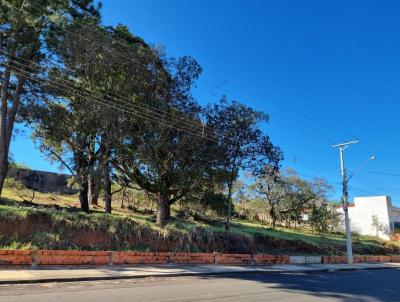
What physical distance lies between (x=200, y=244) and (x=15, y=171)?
24740mm

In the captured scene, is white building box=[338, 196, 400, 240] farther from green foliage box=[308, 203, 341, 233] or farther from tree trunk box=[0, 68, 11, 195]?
tree trunk box=[0, 68, 11, 195]

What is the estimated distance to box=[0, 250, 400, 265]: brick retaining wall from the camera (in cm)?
1384

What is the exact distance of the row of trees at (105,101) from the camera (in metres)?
21.7

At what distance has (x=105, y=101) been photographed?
→ 70.4 ft

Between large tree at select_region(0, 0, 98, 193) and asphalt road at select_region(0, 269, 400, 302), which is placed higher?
large tree at select_region(0, 0, 98, 193)

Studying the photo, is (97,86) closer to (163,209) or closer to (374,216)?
(163,209)

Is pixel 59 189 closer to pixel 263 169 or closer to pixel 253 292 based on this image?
pixel 263 169

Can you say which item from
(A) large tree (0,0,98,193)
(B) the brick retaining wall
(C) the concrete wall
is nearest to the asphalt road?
(B) the brick retaining wall

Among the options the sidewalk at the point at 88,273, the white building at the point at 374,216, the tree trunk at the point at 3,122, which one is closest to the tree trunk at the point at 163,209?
the sidewalk at the point at 88,273

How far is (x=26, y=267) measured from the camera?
13.7 metres

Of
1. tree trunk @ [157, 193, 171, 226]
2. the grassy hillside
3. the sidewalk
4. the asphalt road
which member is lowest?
the asphalt road

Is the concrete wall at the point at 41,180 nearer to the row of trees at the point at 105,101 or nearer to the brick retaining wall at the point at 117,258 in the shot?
the row of trees at the point at 105,101

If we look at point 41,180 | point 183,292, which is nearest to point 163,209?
point 183,292

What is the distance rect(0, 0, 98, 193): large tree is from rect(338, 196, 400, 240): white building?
55.9 metres
